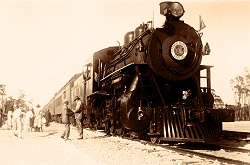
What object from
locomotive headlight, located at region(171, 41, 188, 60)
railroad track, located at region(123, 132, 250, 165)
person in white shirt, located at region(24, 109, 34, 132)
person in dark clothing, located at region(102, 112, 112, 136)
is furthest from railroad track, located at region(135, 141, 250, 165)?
person in white shirt, located at region(24, 109, 34, 132)

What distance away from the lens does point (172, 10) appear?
800cm

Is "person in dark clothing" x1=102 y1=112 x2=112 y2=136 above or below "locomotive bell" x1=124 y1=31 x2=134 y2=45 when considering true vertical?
below

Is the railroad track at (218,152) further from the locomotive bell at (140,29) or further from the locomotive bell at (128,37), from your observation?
the locomotive bell at (128,37)

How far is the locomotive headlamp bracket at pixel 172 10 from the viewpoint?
7.95 meters

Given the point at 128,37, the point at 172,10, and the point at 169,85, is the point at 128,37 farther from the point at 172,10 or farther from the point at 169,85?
the point at 169,85

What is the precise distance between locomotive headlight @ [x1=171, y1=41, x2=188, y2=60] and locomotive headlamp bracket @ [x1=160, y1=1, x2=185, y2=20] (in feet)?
2.48

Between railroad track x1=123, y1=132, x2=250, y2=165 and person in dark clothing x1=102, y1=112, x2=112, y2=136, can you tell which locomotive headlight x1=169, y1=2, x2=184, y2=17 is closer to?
railroad track x1=123, y1=132, x2=250, y2=165

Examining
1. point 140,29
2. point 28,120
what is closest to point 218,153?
point 140,29

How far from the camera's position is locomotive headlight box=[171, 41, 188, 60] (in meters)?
7.83

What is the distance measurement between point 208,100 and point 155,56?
2.00m

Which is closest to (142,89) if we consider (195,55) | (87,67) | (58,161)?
(195,55)

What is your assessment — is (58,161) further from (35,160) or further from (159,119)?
(159,119)

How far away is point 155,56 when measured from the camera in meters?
7.70

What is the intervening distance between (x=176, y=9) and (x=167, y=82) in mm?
1940
